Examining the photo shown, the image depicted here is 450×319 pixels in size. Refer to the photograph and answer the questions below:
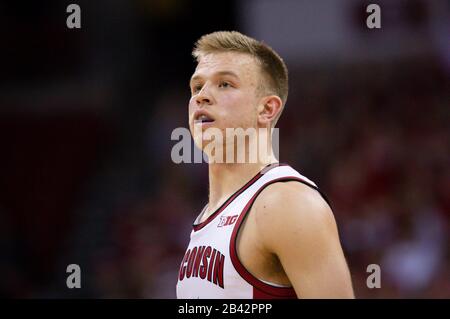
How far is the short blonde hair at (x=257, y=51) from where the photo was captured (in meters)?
4.45

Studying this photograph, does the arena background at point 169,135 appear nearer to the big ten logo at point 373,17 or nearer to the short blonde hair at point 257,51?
the big ten logo at point 373,17

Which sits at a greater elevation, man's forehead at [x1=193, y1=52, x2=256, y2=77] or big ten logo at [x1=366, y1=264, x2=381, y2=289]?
man's forehead at [x1=193, y1=52, x2=256, y2=77]

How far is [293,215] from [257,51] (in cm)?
123

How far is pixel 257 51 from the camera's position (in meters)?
4.47

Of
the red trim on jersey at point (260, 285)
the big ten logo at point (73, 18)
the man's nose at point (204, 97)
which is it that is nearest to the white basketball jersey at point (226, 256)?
the red trim on jersey at point (260, 285)

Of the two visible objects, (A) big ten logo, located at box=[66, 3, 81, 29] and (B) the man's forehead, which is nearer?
(B) the man's forehead

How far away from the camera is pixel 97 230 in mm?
11914

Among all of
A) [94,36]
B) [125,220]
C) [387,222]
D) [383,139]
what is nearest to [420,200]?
[387,222]

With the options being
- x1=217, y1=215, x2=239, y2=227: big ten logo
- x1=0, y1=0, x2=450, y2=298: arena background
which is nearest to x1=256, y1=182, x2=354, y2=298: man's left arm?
x1=217, y1=215, x2=239, y2=227: big ten logo

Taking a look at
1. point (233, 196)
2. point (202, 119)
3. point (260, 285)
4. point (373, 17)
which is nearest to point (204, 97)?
point (202, 119)

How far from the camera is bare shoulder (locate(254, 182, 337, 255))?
356cm

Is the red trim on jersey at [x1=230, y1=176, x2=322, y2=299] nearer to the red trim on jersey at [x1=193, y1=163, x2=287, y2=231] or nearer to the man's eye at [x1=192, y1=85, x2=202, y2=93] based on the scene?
the red trim on jersey at [x1=193, y1=163, x2=287, y2=231]

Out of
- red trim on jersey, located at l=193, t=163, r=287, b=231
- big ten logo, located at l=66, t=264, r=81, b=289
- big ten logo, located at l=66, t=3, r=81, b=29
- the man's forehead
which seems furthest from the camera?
big ten logo, located at l=66, t=3, r=81, b=29
